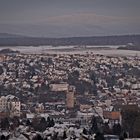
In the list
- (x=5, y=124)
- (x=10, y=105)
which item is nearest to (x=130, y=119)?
(x=5, y=124)

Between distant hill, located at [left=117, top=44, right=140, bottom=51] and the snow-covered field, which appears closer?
distant hill, located at [left=117, top=44, right=140, bottom=51]

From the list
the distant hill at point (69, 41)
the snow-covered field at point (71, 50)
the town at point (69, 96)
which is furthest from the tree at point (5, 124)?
the snow-covered field at point (71, 50)

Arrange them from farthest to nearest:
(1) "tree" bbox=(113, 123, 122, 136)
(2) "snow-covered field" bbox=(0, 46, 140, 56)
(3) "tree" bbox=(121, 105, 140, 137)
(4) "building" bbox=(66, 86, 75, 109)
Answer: (2) "snow-covered field" bbox=(0, 46, 140, 56), (4) "building" bbox=(66, 86, 75, 109), (3) "tree" bbox=(121, 105, 140, 137), (1) "tree" bbox=(113, 123, 122, 136)

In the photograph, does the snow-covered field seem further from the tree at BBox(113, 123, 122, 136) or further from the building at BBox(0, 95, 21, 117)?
the tree at BBox(113, 123, 122, 136)

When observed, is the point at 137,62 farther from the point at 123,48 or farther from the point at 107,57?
the point at 123,48

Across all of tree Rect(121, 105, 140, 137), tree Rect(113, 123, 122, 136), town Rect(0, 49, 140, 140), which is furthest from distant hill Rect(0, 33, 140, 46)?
tree Rect(113, 123, 122, 136)

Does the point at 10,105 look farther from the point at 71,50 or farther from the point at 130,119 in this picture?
the point at 71,50

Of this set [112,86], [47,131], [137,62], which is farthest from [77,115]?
[137,62]

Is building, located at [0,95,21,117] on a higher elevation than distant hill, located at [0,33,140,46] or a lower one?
lower
